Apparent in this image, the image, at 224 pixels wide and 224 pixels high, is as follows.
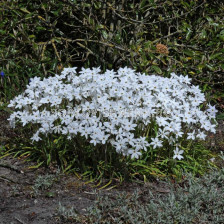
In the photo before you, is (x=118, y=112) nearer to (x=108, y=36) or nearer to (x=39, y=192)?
(x=39, y=192)

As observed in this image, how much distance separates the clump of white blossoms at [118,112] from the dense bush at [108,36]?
1.18 metres

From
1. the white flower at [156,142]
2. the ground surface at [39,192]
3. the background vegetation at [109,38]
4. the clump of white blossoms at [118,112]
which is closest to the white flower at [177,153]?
the clump of white blossoms at [118,112]

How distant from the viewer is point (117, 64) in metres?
5.91

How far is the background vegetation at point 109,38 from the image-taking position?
5.48 metres

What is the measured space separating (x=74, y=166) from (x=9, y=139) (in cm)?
89

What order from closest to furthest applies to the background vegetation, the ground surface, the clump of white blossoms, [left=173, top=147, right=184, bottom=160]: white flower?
1. the ground surface
2. the clump of white blossoms
3. [left=173, top=147, right=184, bottom=160]: white flower
4. the background vegetation

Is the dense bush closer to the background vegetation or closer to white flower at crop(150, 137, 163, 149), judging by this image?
the background vegetation

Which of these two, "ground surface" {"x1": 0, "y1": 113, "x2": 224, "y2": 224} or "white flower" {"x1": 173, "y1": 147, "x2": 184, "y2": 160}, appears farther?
"white flower" {"x1": 173, "y1": 147, "x2": 184, "y2": 160}

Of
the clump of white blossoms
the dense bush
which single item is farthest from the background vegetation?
the clump of white blossoms

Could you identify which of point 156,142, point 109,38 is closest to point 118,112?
point 156,142

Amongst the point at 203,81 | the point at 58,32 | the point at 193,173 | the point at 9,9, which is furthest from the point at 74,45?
the point at 193,173

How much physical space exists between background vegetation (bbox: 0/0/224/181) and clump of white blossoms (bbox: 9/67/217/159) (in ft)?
3.73

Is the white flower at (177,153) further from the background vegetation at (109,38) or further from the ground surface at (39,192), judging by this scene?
the background vegetation at (109,38)

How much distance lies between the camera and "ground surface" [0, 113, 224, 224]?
3348mm
